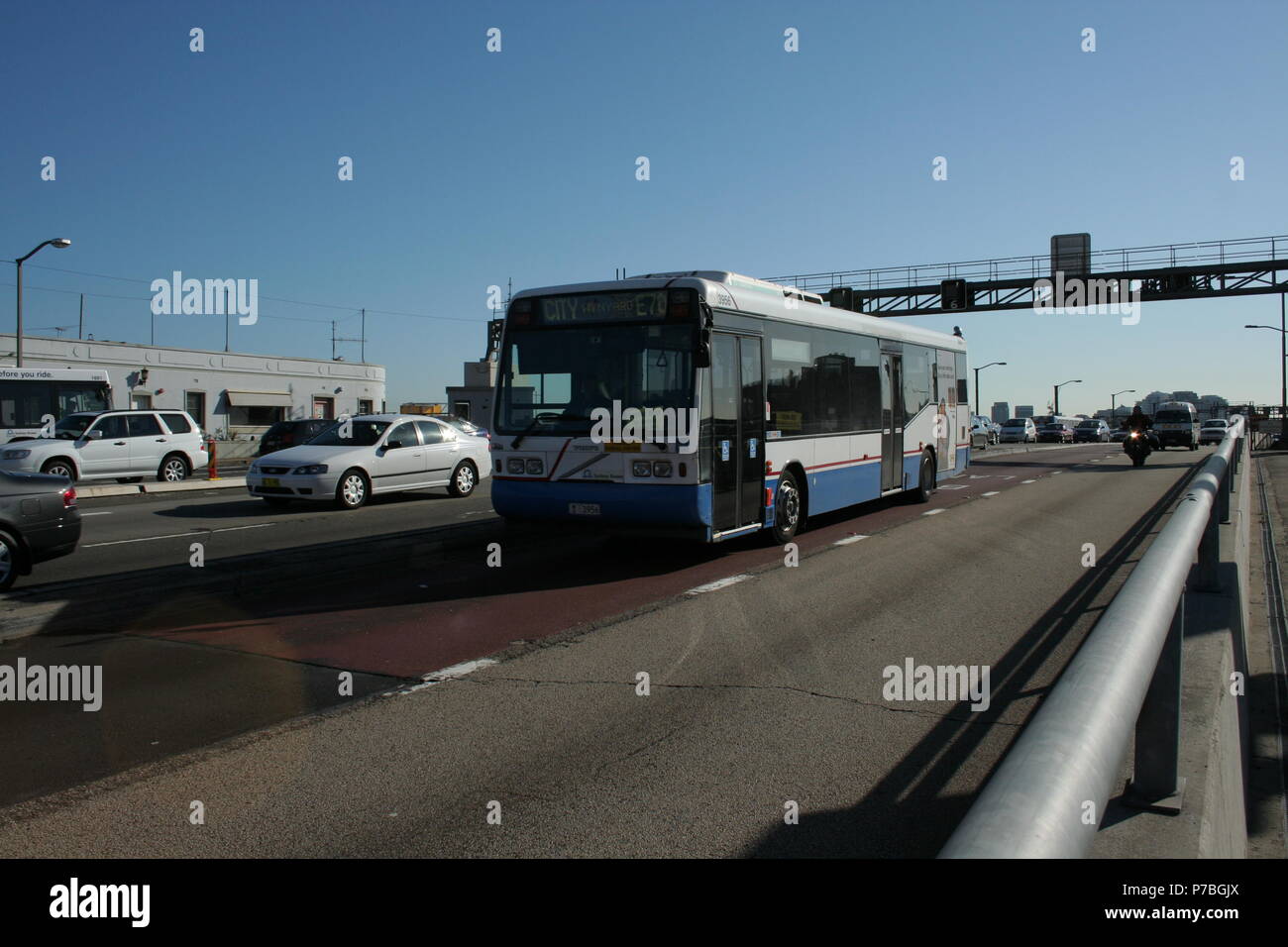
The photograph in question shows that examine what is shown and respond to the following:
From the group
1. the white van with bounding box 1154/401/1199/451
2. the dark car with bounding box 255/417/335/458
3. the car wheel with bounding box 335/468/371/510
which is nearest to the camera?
the car wheel with bounding box 335/468/371/510

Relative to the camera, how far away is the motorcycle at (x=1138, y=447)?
104ft

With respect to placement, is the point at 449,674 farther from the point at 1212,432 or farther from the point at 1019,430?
the point at 1019,430

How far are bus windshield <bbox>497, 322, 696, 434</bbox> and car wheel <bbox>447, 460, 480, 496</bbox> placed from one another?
887 cm

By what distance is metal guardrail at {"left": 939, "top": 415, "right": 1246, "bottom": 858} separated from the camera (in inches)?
64.5

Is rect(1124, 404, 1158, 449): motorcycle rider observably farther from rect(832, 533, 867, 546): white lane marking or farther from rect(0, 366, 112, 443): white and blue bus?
rect(0, 366, 112, 443): white and blue bus

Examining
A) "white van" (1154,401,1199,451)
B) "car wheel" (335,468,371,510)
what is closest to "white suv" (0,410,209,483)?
"car wheel" (335,468,371,510)

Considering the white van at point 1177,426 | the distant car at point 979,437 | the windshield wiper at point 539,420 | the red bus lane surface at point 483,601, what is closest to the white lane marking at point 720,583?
the red bus lane surface at point 483,601

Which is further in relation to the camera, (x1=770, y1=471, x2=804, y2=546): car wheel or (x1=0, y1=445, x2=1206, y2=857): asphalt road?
(x1=770, y1=471, x2=804, y2=546): car wheel

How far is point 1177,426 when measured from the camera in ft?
146

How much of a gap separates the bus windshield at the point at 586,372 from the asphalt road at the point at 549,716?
1.82 meters

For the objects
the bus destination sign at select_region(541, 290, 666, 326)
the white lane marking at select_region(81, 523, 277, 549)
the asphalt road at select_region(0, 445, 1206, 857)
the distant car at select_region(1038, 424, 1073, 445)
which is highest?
the bus destination sign at select_region(541, 290, 666, 326)

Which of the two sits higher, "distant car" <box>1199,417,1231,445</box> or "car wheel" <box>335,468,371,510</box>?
"distant car" <box>1199,417,1231,445</box>

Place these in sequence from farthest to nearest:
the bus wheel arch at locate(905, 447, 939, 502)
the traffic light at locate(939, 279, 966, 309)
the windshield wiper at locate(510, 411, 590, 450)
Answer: the traffic light at locate(939, 279, 966, 309) < the bus wheel arch at locate(905, 447, 939, 502) < the windshield wiper at locate(510, 411, 590, 450)
